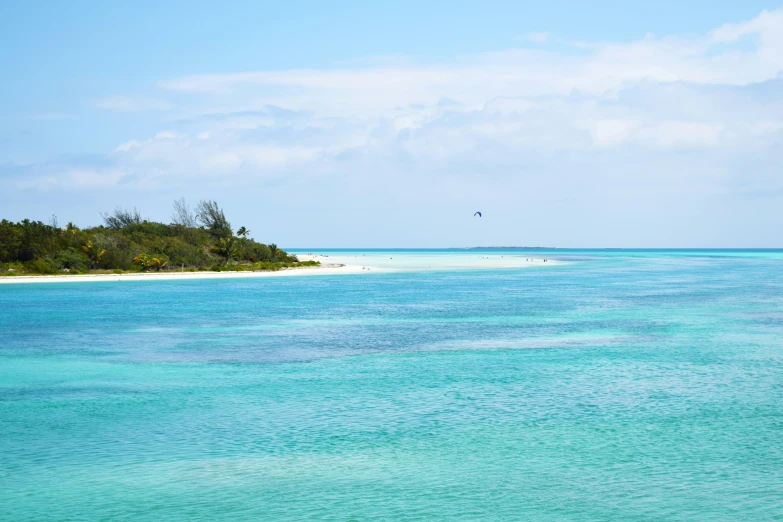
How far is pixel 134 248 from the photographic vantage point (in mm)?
77000

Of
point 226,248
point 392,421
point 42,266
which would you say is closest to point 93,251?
point 42,266

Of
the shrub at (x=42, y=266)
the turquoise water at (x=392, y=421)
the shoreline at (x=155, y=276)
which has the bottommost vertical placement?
the turquoise water at (x=392, y=421)

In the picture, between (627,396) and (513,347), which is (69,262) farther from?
(627,396)

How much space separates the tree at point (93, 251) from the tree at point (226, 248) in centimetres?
1425

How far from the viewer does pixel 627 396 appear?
17.1 m

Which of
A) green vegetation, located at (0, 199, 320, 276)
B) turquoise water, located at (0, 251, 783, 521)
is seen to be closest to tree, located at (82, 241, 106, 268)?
green vegetation, located at (0, 199, 320, 276)

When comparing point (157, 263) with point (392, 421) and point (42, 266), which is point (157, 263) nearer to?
point (42, 266)

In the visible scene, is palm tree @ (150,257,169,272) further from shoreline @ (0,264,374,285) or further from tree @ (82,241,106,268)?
tree @ (82,241,106,268)

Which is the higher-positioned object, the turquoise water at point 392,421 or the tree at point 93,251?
the tree at point 93,251

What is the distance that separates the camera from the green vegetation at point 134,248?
67.8m

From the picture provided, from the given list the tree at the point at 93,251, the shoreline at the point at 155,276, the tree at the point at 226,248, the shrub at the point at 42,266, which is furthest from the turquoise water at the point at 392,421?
the tree at the point at 226,248

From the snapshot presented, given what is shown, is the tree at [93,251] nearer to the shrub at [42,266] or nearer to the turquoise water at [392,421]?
the shrub at [42,266]

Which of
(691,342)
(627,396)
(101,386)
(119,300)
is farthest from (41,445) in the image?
(119,300)

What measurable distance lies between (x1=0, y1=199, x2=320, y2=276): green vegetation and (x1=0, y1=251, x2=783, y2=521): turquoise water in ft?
133
